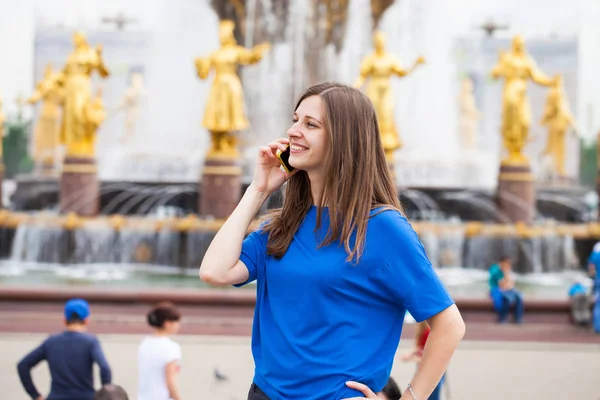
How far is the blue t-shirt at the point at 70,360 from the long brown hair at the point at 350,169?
258 centimetres

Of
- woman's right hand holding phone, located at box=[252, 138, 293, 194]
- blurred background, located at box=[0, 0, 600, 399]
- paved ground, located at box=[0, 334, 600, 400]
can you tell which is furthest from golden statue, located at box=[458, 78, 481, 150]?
woman's right hand holding phone, located at box=[252, 138, 293, 194]

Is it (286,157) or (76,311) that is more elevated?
(286,157)

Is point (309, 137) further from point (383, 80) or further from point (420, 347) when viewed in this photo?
point (383, 80)

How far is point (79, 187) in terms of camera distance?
55.2 ft

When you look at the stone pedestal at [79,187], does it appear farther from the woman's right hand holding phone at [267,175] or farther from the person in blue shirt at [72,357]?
the woman's right hand holding phone at [267,175]

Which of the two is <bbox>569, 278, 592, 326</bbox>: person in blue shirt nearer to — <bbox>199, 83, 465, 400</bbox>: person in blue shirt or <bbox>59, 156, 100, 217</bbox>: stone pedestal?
<bbox>199, 83, 465, 400</bbox>: person in blue shirt

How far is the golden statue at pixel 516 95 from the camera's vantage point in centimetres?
1727

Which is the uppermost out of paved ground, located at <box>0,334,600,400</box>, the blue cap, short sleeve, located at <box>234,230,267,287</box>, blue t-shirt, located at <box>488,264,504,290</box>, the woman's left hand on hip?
short sleeve, located at <box>234,230,267,287</box>

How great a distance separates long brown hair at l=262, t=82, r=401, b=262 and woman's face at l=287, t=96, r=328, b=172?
0.06 feet

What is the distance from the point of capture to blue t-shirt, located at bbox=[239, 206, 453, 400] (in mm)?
2312

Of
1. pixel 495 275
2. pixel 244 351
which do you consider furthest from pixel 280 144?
pixel 495 275

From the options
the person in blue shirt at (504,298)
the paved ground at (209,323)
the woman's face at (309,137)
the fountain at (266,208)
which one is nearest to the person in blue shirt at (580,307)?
the paved ground at (209,323)

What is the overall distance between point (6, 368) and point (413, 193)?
475 inches

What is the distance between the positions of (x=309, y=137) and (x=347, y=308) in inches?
17.0
